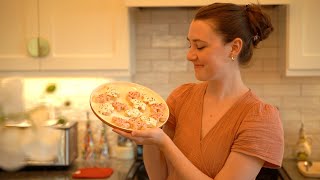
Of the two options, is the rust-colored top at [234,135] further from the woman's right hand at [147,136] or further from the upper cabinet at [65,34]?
the upper cabinet at [65,34]

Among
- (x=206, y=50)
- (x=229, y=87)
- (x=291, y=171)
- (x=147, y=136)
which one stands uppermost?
(x=206, y=50)

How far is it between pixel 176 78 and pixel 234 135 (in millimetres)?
1338

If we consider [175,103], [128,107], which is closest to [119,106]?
[128,107]

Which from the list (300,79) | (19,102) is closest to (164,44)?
(300,79)

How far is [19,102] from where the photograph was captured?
48cm

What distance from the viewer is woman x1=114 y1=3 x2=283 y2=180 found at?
1.09 meters

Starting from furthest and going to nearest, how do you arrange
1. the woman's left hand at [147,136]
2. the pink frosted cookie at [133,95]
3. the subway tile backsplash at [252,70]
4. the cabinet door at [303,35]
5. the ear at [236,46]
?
the subway tile backsplash at [252,70] < the cabinet door at [303,35] < the pink frosted cookie at [133,95] < the ear at [236,46] < the woman's left hand at [147,136]

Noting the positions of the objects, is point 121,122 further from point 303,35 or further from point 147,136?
point 303,35

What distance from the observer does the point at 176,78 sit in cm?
246

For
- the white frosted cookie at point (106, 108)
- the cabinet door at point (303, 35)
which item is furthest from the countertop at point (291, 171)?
the white frosted cookie at point (106, 108)

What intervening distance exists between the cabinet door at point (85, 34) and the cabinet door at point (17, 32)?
54 millimetres

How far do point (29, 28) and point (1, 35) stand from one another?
159mm

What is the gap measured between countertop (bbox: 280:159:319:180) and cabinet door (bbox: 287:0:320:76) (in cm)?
57

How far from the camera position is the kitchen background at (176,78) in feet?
7.86
